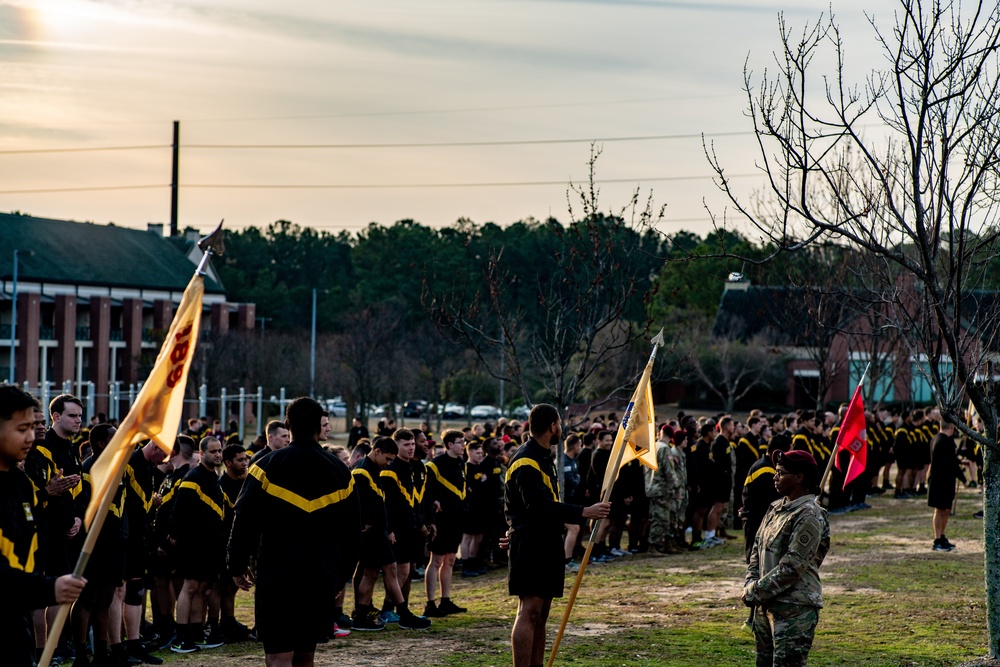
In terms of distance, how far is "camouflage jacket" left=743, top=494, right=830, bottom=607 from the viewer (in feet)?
24.3

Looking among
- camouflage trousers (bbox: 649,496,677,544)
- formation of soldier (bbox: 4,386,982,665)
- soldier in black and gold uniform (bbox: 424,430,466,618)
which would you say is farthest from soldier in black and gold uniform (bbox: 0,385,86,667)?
camouflage trousers (bbox: 649,496,677,544)

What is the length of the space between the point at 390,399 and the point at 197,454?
4935 centimetres

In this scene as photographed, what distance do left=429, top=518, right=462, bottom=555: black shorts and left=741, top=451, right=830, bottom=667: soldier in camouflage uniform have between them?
5.89 meters

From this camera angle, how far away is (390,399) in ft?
200

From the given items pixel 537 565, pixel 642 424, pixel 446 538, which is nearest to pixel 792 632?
pixel 537 565

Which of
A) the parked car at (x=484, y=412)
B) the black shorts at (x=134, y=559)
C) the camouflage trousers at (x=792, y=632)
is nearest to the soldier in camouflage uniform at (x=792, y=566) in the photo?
the camouflage trousers at (x=792, y=632)

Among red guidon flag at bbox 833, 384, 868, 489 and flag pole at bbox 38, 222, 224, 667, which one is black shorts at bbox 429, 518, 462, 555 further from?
flag pole at bbox 38, 222, 224, 667

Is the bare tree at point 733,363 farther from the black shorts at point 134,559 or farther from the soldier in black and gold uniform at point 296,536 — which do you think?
the soldier in black and gold uniform at point 296,536

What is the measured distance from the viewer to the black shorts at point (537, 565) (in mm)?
8672

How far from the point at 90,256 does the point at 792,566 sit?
66543mm

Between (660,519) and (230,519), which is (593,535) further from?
(660,519)

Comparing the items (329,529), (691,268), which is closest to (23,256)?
(691,268)

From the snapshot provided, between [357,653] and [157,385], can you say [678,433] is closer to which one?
[357,653]

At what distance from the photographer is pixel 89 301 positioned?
6538cm
